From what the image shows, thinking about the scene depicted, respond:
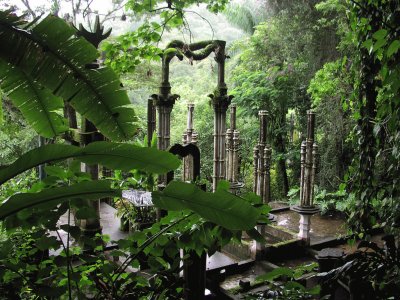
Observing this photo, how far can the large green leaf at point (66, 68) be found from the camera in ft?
4.83

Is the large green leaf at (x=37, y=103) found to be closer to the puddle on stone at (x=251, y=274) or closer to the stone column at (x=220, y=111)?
the puddle on stone at (x=251, y=274)

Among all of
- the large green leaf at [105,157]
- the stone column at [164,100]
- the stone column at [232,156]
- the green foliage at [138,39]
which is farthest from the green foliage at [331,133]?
the large green leaf at [105,157]

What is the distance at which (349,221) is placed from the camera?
231 centimetres

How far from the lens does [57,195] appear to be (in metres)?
1.06

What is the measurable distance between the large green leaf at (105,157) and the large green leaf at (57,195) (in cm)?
7

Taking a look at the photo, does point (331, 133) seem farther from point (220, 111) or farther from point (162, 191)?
point (162, 191)

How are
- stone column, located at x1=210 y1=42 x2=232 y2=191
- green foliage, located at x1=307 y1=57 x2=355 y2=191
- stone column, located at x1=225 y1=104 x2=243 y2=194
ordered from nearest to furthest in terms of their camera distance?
stone column, located at x1=210 y1=42 x2=232 y2=191 → stone column, located at x1=225 y1=104 x2=243 y2=194 → green foliage, located at x1=307 y1=57 x2=355 y2=191

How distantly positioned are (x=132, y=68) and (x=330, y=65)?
4.15m

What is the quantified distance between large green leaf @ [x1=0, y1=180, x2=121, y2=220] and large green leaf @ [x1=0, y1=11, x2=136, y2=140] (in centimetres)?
65

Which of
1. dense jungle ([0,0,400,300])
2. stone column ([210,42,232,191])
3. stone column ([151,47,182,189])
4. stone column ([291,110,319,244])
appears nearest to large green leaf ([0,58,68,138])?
dense jungle ([0,0,400,300])

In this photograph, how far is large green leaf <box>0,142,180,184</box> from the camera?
1.04 metres

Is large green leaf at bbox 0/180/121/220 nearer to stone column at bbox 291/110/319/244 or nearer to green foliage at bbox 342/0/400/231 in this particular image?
green foliage at bbox 342/0/400/231

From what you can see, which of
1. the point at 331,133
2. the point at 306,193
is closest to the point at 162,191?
the point at 306,193

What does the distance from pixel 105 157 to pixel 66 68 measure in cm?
63
